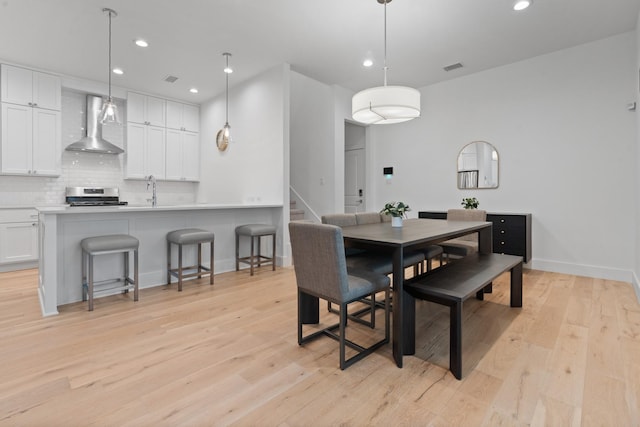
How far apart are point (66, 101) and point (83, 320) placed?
14.4ft

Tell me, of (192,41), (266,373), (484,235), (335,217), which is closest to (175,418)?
(266,373)

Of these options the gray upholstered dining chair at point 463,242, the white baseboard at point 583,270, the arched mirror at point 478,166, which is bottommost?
the white baseboard at point 583,270

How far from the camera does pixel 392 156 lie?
5871 mm

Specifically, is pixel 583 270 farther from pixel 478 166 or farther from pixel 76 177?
pixel 76 177

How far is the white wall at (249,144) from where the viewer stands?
4613mm

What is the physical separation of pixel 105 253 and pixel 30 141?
3.23m

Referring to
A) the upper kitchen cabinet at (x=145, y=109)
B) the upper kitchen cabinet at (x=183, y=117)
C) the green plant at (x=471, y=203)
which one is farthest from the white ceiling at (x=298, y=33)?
the green plant at (x=471, y=203)

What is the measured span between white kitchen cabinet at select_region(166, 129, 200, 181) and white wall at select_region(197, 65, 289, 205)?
8.8 inches

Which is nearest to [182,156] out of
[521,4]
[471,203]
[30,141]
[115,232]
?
[30,141]

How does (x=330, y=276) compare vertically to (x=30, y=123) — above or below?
below

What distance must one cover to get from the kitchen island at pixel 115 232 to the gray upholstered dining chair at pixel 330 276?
2062mm

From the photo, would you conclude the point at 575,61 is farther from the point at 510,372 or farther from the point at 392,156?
the point at 510,372

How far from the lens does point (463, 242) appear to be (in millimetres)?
3627

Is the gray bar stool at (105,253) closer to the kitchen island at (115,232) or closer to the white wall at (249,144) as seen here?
the kitchen island at (115,232)
